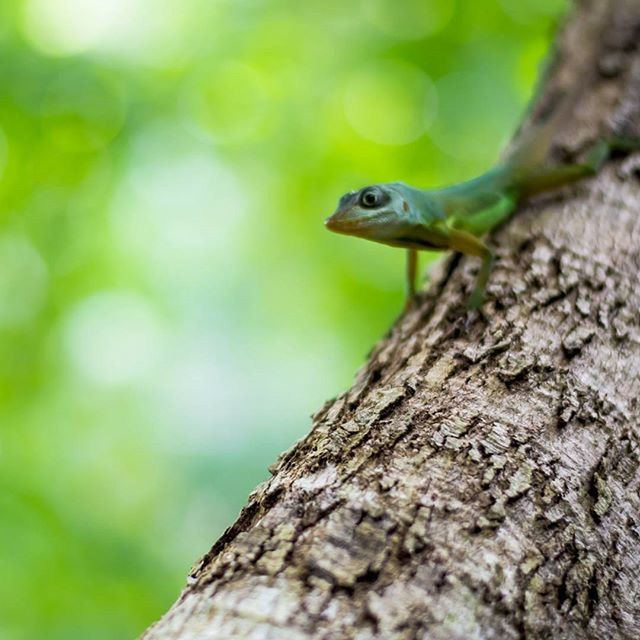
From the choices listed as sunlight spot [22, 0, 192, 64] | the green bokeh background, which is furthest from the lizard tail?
sunlight spot [22, 0, 192, 64]

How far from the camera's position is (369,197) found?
13.6 feet

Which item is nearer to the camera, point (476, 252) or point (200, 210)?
point (476, 252)

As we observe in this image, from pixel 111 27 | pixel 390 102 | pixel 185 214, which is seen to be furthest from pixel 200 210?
pixel 390 102

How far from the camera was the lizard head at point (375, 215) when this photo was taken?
161 inches

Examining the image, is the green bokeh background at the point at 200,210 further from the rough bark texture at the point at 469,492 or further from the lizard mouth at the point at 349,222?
the rough bark texture at the point at 469,492

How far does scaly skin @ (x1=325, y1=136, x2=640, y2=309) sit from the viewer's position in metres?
4.14

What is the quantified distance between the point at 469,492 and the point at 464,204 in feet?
9.47

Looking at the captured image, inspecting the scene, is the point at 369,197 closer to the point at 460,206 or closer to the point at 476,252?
the point at 476,252

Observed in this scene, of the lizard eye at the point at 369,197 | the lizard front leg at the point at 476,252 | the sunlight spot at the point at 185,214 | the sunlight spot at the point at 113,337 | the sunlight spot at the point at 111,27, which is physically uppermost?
the sunlight spot at the point at 111,27

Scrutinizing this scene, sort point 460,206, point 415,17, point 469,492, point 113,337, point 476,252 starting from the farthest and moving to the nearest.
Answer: point 113,337 < point 415,17 < point 460,206 < point 476,252 < point 469,492

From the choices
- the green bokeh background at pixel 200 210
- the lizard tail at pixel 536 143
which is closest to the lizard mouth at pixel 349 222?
the lizard tail at pixel 536 143

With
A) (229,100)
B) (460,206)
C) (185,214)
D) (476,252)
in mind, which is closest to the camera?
(476,252)

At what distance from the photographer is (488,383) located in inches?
128

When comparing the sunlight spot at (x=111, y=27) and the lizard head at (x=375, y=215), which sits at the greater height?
the sunlight spot at (x=111, y=27)
